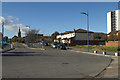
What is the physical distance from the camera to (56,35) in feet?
353

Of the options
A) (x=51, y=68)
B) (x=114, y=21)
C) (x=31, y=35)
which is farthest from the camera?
(x=114, y=21)

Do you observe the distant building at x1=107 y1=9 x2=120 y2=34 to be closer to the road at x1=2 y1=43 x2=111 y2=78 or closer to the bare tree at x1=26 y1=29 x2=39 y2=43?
the bare tree at x1=26 y1=29 x2=39 y2=43

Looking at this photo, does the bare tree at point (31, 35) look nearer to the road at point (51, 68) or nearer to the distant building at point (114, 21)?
the road at point (51, 68)

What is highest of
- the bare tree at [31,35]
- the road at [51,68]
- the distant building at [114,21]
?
the distant building at [114,21]

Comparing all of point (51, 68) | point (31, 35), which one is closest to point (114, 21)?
point (31, 35)

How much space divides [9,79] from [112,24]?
121 metres

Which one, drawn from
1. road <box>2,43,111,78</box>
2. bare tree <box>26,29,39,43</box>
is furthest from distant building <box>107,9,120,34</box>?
road <box>2,43,111,78</box>

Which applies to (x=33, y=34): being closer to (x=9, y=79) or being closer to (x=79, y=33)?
(x=79, y=33)

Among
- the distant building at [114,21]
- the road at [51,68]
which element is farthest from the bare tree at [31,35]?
the distant building at [114,21]

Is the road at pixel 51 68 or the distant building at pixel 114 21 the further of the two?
the distant building at pixel 114 21

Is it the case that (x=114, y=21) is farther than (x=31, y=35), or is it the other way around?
(x=114, y=21)

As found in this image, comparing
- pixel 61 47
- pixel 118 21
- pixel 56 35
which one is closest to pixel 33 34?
pixel 61 47

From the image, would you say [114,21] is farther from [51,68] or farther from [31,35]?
[51,68]

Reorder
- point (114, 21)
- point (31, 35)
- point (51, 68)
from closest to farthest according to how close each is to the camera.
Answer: point (51, 68)
point (31, 35)
point (114, 21)
